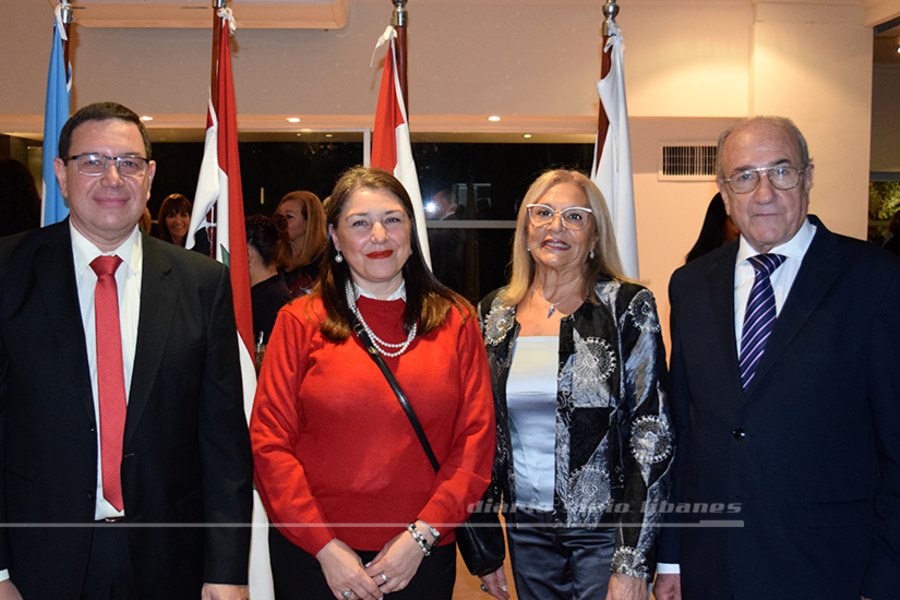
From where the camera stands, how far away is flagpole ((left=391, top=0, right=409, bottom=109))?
127 inches

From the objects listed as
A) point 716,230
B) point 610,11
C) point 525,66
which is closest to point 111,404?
point 610,11

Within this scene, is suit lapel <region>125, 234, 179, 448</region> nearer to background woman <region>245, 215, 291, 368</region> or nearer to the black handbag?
the black handbag

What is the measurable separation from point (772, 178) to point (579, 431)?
859 mm

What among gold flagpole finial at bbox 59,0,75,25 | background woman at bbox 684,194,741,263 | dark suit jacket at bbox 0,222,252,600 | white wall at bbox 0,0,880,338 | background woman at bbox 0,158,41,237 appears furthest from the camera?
white wall at bbox 0,0,880,338

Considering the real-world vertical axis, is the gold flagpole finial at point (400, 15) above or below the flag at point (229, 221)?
above

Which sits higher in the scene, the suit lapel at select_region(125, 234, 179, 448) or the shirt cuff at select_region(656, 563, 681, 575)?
the suit lapel at select_region(125, 234, 179, 448)

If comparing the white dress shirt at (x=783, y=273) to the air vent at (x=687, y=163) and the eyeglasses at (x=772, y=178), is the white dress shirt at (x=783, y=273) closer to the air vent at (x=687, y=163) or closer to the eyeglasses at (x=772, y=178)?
the eyeglasses at (x=772, y=178)

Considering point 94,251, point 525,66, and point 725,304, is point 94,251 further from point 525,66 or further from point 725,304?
point 525,66

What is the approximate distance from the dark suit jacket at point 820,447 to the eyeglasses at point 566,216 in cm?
Answer: 64

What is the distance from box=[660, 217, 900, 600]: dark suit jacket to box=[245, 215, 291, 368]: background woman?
7.99 ft

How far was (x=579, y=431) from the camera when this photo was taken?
2.05 meters

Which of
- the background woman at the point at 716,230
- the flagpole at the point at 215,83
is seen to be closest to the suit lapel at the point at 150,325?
the flagpole at the point at 215,83

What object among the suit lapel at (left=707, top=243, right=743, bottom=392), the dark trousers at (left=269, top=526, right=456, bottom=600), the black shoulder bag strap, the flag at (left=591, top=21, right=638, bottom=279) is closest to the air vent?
the flag at (left=591, top=21, right=638, bottom=279)

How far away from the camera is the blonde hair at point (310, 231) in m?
4.38
